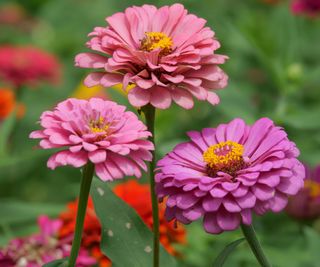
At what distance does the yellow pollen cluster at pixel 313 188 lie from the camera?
1.11 meters

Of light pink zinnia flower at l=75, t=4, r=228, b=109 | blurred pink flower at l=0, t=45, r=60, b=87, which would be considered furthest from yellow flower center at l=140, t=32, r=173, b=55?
blurred pink flower at l=0, t=45, r=60, b=87

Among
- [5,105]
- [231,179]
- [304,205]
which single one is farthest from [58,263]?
[5,105]

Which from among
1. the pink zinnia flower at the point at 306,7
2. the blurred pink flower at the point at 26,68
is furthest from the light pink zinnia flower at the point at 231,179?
the blurred pink flower at the point at 26,68

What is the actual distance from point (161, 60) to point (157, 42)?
37 mm

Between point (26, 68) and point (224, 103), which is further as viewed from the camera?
point (26, 68)

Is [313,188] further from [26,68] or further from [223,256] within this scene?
[26,68]

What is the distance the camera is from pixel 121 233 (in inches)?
27.8

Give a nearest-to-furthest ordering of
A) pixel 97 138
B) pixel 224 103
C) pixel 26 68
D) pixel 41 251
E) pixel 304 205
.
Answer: pixel 97 138 → pixel 41 251 → pixel 304 205 → pixel 224 103 → pixel 26 68

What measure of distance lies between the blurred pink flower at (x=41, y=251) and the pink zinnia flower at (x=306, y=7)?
2.59 feet

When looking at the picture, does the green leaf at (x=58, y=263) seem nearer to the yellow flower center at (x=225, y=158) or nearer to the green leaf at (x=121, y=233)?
the green leaf at (x=121, y=233)

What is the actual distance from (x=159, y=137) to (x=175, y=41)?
1.64ft

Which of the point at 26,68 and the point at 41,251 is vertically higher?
the point at 26,68

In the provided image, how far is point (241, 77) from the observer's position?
1645 millimetres

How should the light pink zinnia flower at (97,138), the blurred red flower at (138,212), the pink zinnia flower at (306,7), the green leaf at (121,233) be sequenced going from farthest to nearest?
the pink zinnia flower at (306,7) → the blurred red flower at (138,212) → the green leaf at (121,233) → the light pink zinnia flower at (97,138)
